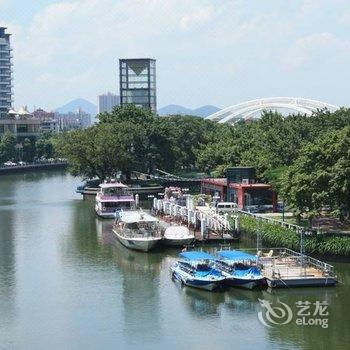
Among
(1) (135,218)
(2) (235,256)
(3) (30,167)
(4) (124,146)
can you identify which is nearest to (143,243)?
(1) (135,218)

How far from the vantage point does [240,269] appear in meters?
30.7

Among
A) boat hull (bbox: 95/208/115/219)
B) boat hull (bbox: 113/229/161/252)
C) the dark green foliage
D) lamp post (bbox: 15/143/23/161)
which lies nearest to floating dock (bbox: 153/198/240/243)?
boat hull (bbox: 113/229/161/252)

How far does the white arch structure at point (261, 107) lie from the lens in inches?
4503

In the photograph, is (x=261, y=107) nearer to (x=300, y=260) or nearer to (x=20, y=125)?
(x=20, y=125)

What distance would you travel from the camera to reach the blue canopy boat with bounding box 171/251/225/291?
97.7 ft

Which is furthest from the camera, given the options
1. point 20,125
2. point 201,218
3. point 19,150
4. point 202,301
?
point 20,125

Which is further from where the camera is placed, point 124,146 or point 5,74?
point 5,74

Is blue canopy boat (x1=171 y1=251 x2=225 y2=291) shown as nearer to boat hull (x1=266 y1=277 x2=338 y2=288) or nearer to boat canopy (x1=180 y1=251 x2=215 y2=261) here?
boat canopy (x1=180 y1=251 x2=215 y2=261)

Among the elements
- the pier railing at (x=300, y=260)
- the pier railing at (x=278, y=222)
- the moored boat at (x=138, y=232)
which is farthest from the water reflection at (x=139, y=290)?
the pier railing at (x=278, y=222)

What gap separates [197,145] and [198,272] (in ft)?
169

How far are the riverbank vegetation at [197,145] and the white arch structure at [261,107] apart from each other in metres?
31.6

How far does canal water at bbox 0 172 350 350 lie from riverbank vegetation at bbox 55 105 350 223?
8.01 m

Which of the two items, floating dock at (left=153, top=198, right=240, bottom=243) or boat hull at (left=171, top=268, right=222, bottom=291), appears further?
floating dock at (left=153, top=198, right=240, bottom=243)

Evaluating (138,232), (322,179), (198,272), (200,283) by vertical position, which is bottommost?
(200,283)
